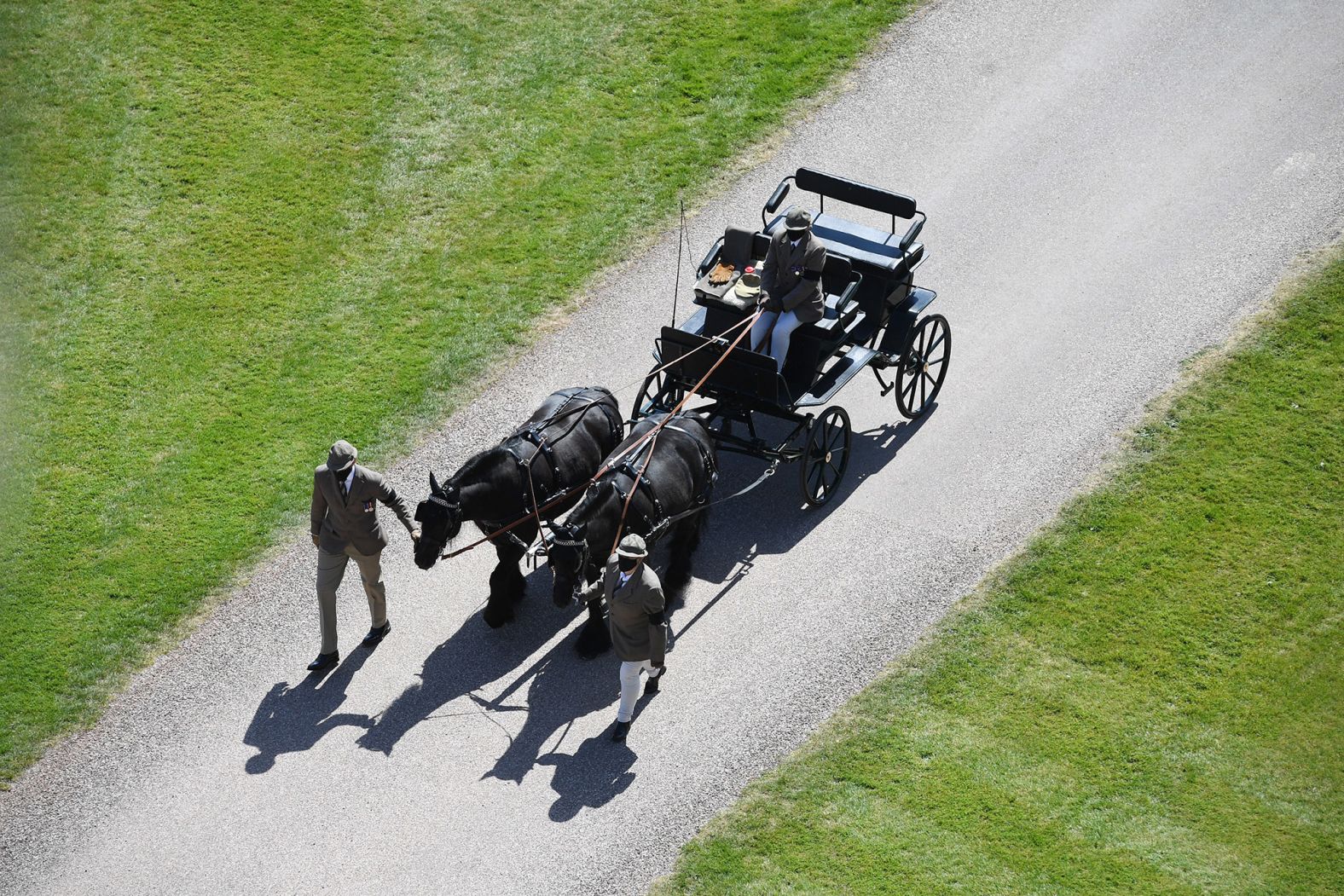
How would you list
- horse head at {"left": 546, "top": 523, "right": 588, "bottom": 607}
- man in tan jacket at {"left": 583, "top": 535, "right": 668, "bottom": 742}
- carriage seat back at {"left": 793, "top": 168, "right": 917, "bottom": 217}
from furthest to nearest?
carriage seat back at {"left": 793, "top": 168, "right": 917, "bottom": 217}, horse head at {"left": 546, "top": 523, "right": 588, "bottom": 607}, man in tan jacket at {"left": 583, "top": 535, "right": 668, "bottom": 742}

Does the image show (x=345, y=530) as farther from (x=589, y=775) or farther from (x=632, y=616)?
(x=589, y=775)

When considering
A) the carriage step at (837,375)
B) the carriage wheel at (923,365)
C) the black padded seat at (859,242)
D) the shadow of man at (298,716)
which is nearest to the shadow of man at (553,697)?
the shadow of man at (298,716)

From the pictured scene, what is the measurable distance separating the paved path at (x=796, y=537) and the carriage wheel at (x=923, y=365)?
0.28 meters

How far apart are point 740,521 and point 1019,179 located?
21.5ft

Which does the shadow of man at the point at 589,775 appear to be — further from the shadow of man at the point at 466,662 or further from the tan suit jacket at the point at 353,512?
the tan suit jacket at the point at 353,512

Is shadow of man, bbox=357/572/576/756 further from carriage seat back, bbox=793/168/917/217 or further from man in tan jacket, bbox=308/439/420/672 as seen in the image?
carriage seat back, bbox=793/168/917/217

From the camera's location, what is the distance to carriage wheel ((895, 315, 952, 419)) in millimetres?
15305

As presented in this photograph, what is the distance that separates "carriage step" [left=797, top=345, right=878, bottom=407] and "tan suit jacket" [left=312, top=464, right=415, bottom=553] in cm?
403

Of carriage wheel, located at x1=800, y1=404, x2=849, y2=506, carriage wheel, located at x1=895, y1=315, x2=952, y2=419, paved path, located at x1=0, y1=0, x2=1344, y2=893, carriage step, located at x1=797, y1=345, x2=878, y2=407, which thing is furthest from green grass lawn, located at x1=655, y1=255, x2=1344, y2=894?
carriage step, located at x1=797, y1=345, x2=878, y2=407

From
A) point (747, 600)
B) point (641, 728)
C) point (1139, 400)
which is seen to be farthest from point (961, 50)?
point (641, 728)

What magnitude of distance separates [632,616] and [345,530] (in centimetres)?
274

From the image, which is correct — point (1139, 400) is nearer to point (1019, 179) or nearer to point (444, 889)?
point (1019, 179)

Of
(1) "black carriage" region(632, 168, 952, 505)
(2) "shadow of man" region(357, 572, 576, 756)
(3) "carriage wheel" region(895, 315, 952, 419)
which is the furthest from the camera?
(3) "carriage wheel" region(895, 315, 952, 419)

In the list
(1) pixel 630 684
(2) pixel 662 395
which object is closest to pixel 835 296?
(2) pixel 662 395
